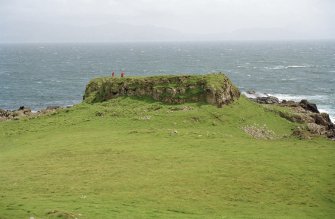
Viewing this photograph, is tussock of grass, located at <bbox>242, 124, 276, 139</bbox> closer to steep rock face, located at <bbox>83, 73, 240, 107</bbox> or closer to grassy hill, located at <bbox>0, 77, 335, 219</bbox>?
grassy hill, located at <bbox>0, 77, 335, 219</bbox>

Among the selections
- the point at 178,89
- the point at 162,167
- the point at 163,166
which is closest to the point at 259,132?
the point at 178,89

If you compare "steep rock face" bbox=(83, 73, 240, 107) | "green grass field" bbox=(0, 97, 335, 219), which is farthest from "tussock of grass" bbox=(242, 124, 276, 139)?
"steep rock face" bbox=(83, 73, 240, 107)

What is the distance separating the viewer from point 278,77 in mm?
142500

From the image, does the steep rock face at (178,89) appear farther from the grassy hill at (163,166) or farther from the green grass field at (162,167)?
the green grass field at (162,167)

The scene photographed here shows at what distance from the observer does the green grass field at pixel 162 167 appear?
25047 millimetres

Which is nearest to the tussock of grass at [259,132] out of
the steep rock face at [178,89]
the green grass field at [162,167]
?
the green grass field at [162,167]

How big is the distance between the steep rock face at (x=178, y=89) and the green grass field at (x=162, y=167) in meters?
1.71

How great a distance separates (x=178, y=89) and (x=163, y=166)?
70.7ft

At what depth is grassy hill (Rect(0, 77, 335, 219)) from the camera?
2509 cm

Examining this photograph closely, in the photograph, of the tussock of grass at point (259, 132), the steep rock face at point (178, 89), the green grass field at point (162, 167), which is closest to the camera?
the green grass field at point (162, 167)

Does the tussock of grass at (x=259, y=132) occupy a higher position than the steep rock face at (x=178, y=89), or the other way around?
the steep rock face at (x=178, y=89)

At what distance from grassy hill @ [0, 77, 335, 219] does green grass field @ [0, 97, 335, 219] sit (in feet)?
0.22

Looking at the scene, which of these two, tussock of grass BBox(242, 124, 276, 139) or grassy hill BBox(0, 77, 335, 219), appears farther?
tussock of grass BBox(242, 124, 276, 139)

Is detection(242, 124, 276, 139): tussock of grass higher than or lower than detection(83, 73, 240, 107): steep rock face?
lower
